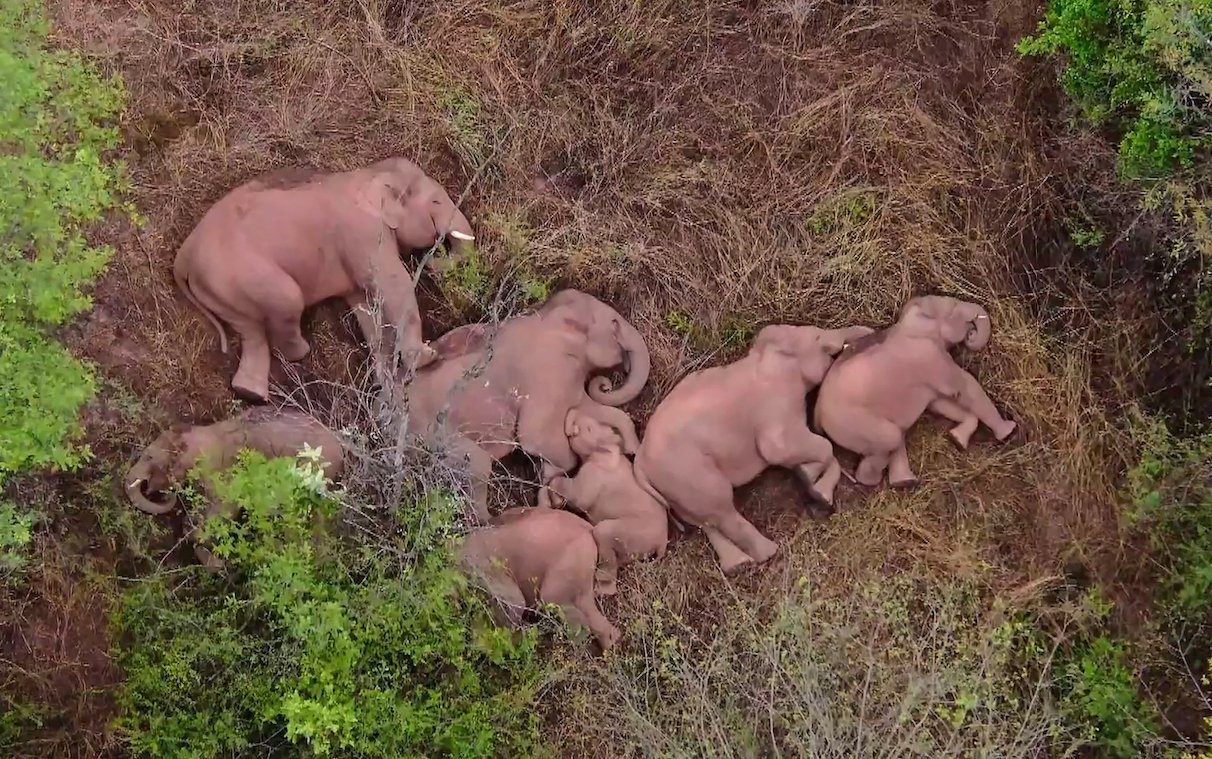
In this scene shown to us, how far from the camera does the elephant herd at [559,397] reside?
332 cm

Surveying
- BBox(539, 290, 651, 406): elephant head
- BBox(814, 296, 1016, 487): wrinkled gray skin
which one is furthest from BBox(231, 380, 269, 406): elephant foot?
Result: BBox(814, 296, 1016, 487): wrinkled gray skin

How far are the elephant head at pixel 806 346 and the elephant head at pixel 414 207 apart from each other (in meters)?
1.15

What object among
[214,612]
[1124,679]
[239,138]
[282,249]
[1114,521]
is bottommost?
[1124,679]

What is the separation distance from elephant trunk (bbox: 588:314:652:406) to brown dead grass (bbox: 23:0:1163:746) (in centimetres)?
8

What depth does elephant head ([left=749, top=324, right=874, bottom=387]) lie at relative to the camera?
344 centimetres

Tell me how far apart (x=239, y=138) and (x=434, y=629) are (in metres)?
1.95

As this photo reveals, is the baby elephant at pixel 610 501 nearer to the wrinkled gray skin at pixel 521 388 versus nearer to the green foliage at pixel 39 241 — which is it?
the wrinkled gray skin at pixel 521 388

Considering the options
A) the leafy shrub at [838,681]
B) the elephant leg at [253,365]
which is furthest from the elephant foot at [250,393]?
the leafy shrub at [838,681]

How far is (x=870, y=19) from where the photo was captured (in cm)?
369

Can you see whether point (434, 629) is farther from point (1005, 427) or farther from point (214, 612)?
point (1005, 427)

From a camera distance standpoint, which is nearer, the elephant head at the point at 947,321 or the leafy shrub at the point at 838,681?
the leafy shrub at the point at 838,681

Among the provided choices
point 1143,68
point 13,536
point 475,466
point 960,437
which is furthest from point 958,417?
point 13,536

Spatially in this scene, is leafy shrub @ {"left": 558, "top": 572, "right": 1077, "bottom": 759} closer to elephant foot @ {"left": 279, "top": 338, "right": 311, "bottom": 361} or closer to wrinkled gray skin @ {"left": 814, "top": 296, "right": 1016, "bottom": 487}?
wrinkled gray skin @ {"left": 814, "top": 296, "right": 1016, "bottom": 487}

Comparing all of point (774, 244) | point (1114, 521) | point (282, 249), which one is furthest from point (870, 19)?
point (282, 249)
